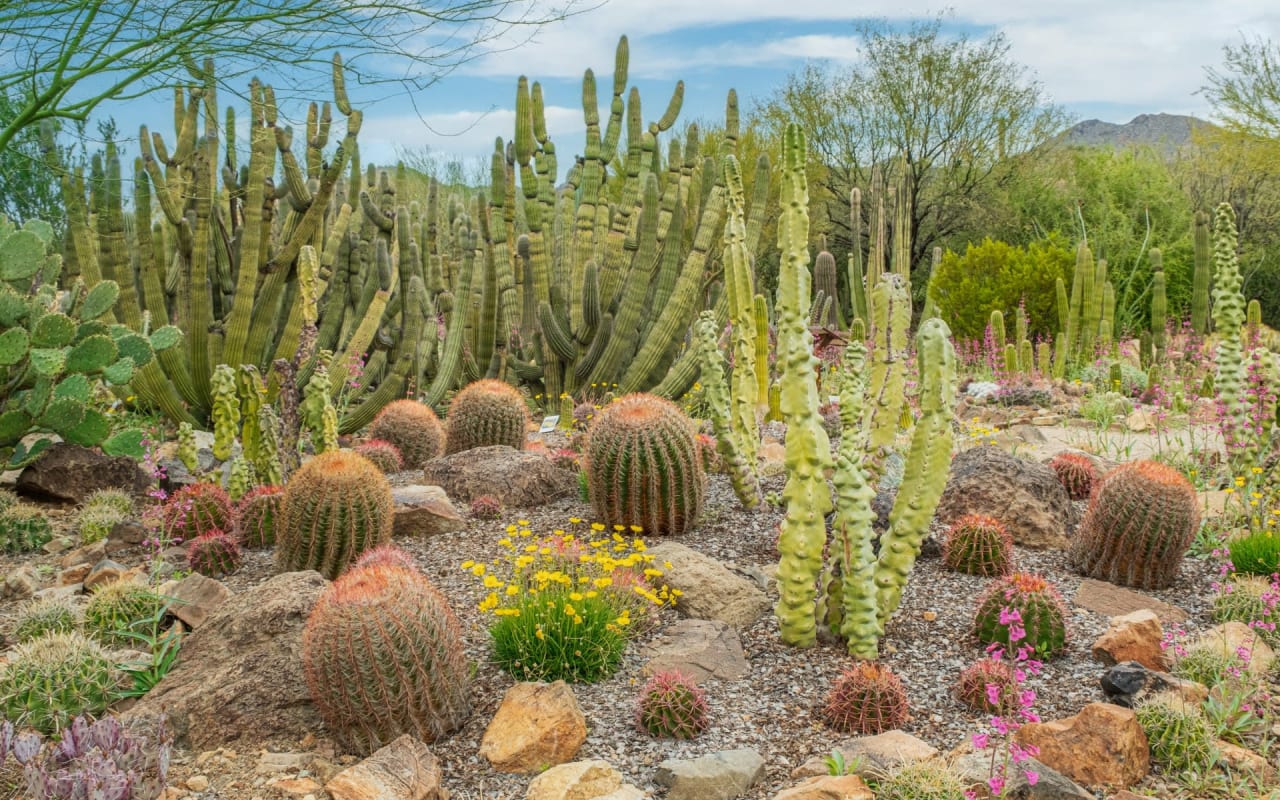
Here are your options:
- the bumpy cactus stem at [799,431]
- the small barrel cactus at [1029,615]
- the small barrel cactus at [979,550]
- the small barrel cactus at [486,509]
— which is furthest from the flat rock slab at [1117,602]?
the small barrel cactus at [486,509]

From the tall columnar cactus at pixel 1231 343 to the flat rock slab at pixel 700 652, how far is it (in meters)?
3.47

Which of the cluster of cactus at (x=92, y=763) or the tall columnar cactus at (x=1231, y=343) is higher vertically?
the tall columnar cactus at (x=1231, y=343)

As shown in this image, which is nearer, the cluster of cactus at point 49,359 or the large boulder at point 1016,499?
the large boulder at point 1016,499

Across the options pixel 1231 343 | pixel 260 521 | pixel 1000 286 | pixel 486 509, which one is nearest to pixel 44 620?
pixel 260 521

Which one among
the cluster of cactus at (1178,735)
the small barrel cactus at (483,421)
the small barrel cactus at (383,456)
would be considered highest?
the small barrel cactus at (483,421)

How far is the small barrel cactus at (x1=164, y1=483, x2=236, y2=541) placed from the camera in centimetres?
587

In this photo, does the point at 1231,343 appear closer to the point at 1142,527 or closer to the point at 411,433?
the point at 1142,527

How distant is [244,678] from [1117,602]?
12.7ft

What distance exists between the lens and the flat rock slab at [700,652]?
13.2 ft

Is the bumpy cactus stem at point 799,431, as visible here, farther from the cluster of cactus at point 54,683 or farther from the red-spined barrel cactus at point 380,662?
the cluster of cactus at point 54,683

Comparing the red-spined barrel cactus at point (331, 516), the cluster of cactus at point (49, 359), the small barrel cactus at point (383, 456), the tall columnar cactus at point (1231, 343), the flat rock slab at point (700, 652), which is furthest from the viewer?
the small barrel cactus at point (383, 456)

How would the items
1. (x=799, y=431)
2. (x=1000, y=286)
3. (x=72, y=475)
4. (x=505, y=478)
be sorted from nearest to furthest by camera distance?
(x=799, y=431)
(x=505, y=478)
(x=72, y=475)
(x=1000, y=286)

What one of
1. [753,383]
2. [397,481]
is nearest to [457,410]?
[397,481]

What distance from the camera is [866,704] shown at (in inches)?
143
